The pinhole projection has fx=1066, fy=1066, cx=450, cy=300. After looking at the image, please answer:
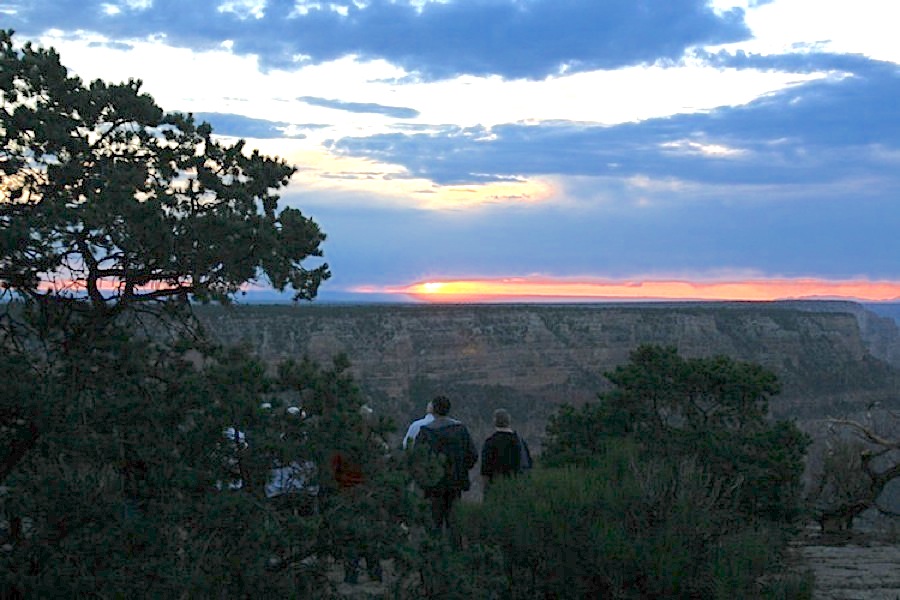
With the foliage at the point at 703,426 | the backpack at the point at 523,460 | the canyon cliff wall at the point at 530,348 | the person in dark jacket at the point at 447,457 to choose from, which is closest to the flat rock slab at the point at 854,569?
the foliage at the point at 703,426

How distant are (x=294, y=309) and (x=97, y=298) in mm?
60183

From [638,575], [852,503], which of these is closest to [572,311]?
[852,503]

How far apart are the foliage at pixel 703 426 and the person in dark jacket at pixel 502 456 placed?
2.70m

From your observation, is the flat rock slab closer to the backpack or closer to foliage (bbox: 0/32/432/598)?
the backpack

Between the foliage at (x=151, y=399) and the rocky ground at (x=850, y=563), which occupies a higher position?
the foliage at (x=151, y=399)

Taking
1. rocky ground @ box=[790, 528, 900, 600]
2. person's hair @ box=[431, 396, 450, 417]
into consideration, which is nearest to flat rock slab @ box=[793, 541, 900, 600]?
rocky ground @ box=[790, 528, 900, 600]

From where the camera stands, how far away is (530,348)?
72500mm

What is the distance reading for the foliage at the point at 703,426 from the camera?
13.6 metres

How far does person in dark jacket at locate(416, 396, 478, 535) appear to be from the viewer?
9812 millimetres

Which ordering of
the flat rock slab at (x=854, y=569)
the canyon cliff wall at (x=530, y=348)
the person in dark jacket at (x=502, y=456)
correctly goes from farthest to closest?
1. the canyon cliff wall at (x=530, y=348)
2. the person in dark jacket at (x=502, y=456)
3. the flat rock slab at (x=854, y=569)

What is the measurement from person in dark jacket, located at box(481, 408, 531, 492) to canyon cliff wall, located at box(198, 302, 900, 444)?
39.2 meters

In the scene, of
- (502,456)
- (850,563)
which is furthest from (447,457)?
(850,563)

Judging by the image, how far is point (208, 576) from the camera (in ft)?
23.4

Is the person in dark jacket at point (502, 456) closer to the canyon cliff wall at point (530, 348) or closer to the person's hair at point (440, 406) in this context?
the person's hair at point (440, 406)
